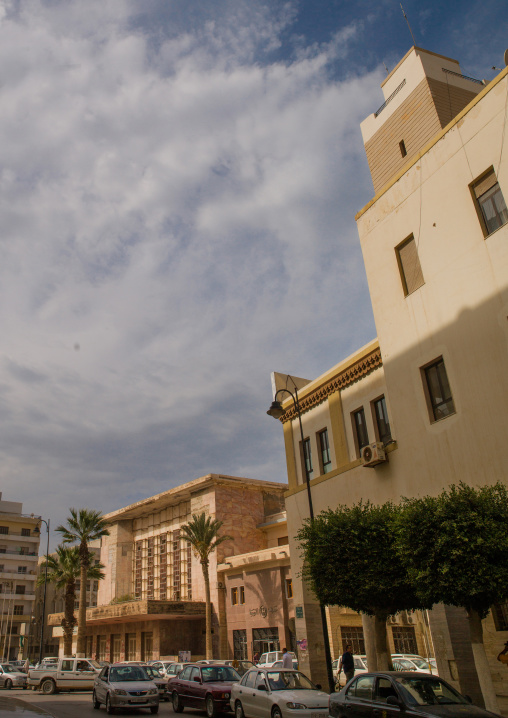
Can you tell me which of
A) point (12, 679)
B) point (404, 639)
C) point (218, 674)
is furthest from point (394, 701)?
point (12, 679)

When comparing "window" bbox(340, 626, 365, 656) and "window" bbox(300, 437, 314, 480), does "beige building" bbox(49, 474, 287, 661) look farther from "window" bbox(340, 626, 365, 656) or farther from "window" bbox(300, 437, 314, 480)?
"window" bbox(300, 437, 314, 480)

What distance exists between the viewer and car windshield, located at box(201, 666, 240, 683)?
17.1 meters

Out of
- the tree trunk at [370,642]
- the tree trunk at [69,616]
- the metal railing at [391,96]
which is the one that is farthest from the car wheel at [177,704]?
the tree trunk at [69,616]

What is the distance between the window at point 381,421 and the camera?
1822 cm

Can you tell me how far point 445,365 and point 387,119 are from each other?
974 centimetres

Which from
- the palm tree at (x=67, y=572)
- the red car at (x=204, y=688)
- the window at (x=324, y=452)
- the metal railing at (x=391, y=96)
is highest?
the metal railing at (x=391, y=96)

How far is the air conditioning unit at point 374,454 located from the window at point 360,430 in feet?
6.32

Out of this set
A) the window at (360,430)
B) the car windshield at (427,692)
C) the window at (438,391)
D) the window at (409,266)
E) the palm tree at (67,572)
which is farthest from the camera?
the palm tree at (67,572)

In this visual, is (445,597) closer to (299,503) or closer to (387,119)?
(299,503)

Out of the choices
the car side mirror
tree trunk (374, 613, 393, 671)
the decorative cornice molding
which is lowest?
the car side mirror

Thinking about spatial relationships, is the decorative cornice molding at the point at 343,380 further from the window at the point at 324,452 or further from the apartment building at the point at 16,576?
the apartment building at the point at 16,576

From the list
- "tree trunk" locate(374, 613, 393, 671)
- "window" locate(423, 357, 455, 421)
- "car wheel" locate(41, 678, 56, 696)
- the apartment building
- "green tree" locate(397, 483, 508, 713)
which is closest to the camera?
"green tree" locate(397, 483, 508, 713)

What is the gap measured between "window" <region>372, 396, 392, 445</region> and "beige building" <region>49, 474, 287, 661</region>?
25.8m

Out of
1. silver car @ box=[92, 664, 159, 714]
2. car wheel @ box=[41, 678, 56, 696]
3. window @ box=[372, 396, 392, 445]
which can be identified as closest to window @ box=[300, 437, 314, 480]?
window @ box=[372, 396, 392, 445]
